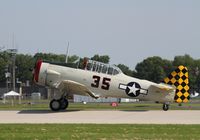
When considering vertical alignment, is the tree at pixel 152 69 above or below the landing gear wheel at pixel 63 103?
above

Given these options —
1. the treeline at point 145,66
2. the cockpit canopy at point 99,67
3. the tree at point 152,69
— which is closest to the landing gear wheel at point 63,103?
the cockpit canopy at point 99,67

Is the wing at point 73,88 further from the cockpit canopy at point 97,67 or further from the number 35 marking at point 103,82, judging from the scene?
the cockpit canopy at point 97,67

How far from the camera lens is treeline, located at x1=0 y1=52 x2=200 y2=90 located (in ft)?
354

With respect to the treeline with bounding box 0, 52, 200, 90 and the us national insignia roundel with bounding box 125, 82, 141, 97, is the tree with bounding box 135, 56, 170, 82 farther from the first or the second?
the us national insignia roundel with bounding box 125, 82, 141, 97

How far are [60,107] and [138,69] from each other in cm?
8939

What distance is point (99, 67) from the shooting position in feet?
86.3

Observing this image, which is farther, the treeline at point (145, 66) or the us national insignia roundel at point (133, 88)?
the treeline at point (145, 66)

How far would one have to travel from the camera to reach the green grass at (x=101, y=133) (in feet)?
43.0

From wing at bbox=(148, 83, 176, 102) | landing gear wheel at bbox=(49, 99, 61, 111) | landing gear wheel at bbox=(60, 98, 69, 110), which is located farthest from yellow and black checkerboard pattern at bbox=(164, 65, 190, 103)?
landing gear wheel at bbox=(49, 99, 61, 111)

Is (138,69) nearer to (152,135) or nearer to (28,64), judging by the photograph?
(28,64)

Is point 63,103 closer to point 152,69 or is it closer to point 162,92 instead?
point 162,92

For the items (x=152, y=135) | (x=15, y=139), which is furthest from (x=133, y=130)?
(x=15, y=139)

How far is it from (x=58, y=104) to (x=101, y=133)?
12347mm

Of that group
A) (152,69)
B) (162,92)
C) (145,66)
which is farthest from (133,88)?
(145,66)
